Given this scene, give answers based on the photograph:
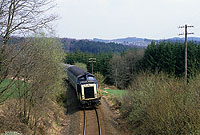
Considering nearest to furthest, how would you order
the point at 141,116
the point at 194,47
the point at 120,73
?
1. the point at 141,116
2. the point at 194,47
3. the point at 120,73

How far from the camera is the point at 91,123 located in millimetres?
16109

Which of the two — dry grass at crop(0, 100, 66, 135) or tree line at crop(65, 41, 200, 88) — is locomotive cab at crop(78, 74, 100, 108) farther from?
tree line at crop(65, 41, 200, 88)

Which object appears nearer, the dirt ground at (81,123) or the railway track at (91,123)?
the railway track at (91,123)

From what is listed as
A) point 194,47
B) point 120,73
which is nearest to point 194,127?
point 194,47

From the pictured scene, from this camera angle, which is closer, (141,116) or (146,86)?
(141,116)

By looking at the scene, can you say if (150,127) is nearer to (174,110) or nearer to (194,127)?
(174,110)

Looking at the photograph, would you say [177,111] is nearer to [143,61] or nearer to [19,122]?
[19,122]

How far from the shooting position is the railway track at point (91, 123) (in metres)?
14.3

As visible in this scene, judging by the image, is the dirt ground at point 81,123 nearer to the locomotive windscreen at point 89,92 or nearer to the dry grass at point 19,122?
the dry grass at point 19,122

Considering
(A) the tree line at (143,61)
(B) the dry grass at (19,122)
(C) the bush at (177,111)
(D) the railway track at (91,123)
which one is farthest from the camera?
(A) the tree line at (143,61)

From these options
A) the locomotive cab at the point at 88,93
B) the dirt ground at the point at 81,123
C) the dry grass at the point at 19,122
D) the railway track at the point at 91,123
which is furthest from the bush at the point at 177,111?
the locomotive cab at the point at 88,93

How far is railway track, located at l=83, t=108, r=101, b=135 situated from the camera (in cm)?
1431

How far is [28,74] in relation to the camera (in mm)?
10641

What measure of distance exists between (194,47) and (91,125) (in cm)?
2750
